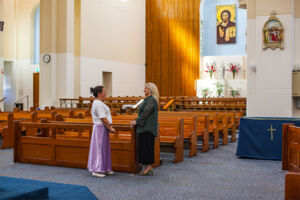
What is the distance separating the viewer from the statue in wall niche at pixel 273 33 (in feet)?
24.6

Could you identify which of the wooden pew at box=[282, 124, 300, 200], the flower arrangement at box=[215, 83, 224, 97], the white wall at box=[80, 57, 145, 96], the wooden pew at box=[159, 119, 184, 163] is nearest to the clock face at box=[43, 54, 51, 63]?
the white wall at box=[80, 57, 145, 96]

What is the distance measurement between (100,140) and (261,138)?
319 centimetres

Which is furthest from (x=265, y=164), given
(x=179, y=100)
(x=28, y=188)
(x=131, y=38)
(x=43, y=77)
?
(x=131, y=38)

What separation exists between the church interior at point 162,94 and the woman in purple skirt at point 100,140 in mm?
198

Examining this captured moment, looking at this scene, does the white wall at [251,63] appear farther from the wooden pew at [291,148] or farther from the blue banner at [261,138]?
the wooden pew at [291,148]

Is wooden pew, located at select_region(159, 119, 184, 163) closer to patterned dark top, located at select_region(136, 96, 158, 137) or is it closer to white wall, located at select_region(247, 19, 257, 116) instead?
patterned dark top, located at select_region(136, 96, 158, 137)

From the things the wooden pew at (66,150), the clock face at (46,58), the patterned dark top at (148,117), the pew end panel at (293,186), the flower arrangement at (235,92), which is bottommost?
the wooden pew at (66,150)

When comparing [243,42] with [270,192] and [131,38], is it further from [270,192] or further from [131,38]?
[270,192]

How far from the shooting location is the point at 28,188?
11.1ft

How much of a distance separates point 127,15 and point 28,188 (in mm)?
18338

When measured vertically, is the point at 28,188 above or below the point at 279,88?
below

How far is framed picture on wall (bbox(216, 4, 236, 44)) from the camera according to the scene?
22484 mm

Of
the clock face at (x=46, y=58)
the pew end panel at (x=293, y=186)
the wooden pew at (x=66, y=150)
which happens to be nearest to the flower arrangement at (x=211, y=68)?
the clock face at (x=46, y=58)

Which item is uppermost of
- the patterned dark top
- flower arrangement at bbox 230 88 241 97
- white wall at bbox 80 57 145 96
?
white wall at bbox 80 57 145 96
